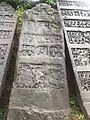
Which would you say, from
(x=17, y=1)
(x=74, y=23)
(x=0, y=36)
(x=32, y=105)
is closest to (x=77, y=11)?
(x=74, y=23)

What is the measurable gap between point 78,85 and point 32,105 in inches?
37.2

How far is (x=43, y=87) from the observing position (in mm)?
4242

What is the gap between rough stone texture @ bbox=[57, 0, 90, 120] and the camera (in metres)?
4.41

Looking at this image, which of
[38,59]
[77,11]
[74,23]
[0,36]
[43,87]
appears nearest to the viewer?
[43,87]

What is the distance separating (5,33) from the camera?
5.70 meters

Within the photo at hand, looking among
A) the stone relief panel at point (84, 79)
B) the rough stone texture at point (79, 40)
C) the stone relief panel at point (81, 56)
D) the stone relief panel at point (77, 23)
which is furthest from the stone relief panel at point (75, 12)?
the stone relief panel at point (84, 79)

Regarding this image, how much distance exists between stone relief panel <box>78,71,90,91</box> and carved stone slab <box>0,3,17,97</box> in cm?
126

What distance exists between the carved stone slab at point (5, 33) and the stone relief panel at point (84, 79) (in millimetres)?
1258

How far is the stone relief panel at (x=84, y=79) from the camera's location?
4506 millimetres

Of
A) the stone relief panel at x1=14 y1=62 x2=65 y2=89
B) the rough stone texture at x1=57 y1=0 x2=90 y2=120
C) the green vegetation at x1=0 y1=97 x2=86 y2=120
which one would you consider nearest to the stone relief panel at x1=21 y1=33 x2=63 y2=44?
the rough stone texture at x1=57 y1=0 x2=90 y2=120

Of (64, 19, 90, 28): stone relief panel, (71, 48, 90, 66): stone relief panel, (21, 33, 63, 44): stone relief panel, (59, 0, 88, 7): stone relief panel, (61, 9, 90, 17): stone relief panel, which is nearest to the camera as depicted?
(71, 48, 90, 66): stone relief panel

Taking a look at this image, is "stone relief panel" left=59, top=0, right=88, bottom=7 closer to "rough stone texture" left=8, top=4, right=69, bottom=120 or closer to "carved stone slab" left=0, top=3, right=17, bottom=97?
"rough stone texture" left=8, top=4, right=69, bottom=120

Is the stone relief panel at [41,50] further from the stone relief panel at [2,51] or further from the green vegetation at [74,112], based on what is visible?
the green vegetation at [74,112]

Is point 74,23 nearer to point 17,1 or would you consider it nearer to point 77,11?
point 77,11
